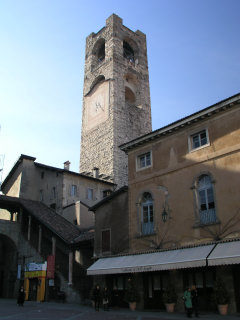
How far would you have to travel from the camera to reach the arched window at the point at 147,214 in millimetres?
→ 17075

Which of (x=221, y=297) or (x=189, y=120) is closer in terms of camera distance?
(x=221, y=297)

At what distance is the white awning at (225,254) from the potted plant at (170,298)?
9.95 ft

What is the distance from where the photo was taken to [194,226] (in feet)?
48.7

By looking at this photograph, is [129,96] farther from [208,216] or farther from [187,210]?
[208,216]

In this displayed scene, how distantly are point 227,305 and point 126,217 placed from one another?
Result: 7.14 meters

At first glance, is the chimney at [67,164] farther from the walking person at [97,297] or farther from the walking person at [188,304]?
the walking person at [188,304]

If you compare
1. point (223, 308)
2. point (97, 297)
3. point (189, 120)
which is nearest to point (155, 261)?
point (223, 308)

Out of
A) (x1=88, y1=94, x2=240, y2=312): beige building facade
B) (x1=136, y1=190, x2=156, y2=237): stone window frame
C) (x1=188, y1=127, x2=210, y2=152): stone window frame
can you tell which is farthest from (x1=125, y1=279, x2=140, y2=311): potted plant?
(x1=188, y1=127, x2=210, y2=152): stone window frame

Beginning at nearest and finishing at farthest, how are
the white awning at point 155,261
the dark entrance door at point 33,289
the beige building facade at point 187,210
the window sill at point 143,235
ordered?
the white awning at point 155,261, the beige building facade at point 187,210, the window sill at point 143,235, the dark entrance door at point 33,289

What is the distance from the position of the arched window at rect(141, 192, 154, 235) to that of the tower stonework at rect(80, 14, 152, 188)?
18653 mm

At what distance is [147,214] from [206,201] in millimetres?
3605

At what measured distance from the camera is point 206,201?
14977mm

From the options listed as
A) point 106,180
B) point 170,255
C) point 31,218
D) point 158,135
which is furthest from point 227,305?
point 106,180

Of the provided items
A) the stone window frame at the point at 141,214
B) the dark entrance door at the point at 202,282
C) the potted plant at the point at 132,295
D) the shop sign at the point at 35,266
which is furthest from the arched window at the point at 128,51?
the dark entrance door at the point at 202,282
